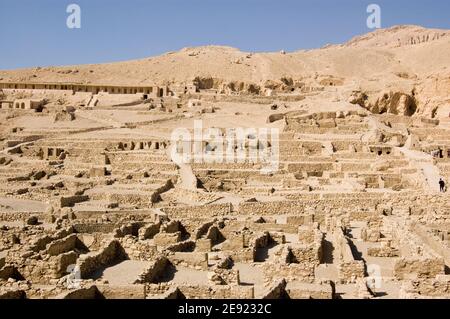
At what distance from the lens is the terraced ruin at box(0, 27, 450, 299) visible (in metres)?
13.7

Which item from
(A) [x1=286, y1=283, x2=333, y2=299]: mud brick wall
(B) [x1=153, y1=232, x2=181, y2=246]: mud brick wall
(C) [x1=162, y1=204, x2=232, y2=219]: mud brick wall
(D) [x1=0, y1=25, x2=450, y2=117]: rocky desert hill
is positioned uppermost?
(D) [x1=0, y1=25, x2=450, y2=117]: rocky desert hill

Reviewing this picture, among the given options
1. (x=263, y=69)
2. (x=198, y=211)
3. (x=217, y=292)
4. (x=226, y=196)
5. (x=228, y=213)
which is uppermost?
(x=263, y=69)

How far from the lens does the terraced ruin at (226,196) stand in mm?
13688

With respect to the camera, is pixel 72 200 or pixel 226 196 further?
pixel 226 196

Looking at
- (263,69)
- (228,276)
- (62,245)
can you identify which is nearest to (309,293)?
(228,276)

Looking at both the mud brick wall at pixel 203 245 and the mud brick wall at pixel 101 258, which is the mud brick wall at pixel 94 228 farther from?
the mud brick wall at pixel 101 258

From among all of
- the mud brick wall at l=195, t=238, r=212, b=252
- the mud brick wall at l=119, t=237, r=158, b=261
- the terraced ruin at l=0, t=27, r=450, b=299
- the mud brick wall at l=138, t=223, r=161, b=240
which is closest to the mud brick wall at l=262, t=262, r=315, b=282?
the terraced ruin at l=0, t=27, r=450, b=299

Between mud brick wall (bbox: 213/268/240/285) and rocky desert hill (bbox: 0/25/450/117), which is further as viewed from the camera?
rocky desert hill (bbox: 0/25/450/117)

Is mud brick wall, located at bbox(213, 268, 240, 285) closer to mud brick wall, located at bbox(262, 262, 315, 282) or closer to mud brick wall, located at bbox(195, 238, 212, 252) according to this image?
mud brick wall, located at bbox(262, 262, 315, 282)

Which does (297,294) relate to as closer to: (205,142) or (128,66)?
(205,142)

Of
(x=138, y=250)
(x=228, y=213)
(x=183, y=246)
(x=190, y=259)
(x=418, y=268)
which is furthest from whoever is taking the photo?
(x=228, y=213)

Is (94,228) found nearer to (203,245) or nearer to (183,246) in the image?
(183,246)

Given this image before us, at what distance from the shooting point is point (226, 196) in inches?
1054

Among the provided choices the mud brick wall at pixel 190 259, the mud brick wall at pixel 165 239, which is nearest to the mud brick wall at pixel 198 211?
the mud brick wall at pixel 165 239
